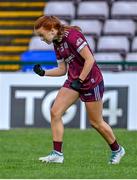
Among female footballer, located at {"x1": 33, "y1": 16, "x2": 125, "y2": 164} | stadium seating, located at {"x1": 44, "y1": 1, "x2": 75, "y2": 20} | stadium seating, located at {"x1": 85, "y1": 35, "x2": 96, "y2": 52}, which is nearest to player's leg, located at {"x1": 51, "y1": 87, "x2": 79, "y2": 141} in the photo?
female footballer, located at {"x1": 33, "y1": 16, "x2": 125, "y2": 164}

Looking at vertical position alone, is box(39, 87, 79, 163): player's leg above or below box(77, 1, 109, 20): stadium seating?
above

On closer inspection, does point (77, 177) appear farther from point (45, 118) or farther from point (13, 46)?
point (13, 46)

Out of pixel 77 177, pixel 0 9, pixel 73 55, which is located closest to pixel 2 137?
pixel 73 55

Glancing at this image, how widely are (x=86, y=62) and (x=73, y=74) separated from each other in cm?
36

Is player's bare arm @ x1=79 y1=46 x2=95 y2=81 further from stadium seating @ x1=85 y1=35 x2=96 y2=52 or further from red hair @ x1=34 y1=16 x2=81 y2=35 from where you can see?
stadium seating @ x1=85 y1=35 x2=96 y2=52

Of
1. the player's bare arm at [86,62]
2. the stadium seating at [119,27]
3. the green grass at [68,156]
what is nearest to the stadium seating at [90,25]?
the stadium seating at [119,27]

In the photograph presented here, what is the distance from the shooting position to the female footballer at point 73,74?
395 inches

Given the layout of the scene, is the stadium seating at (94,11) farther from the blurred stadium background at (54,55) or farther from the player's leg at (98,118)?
the player's leg at (98,118)

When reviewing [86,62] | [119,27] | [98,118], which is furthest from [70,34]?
[119,27]

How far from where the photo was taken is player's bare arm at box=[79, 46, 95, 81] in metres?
9.95

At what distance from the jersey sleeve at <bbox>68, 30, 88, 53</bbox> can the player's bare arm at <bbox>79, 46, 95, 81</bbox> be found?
0.17 ft

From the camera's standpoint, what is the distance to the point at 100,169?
32.3ft

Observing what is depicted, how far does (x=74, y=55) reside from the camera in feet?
33.3

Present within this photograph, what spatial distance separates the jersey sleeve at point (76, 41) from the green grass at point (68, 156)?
1452 millimetres
